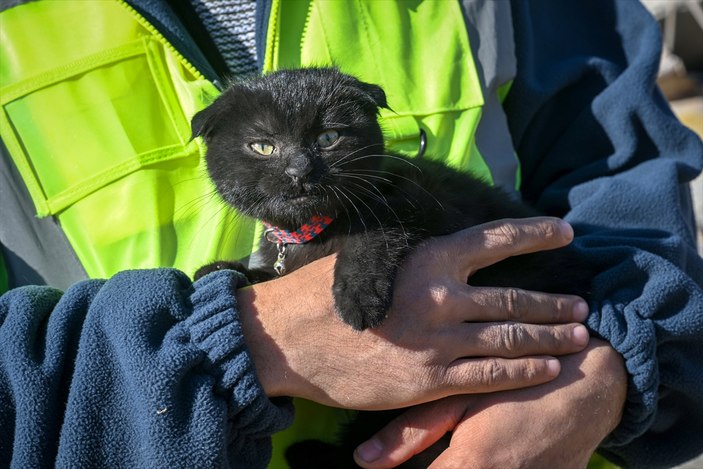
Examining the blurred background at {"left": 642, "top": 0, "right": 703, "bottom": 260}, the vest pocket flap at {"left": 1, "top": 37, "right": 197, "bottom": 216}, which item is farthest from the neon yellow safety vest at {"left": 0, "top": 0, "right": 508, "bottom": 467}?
the blurred background at {"left": 642, "top": 0, "right": 703, "bottom": 260}

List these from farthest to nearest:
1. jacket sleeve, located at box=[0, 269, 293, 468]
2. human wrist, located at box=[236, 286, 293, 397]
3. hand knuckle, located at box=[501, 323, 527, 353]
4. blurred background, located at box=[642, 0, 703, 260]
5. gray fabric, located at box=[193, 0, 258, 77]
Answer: blurred background, located at box=[642, 0, 703, 260] → gray fabric, located at box=[193, 0, 258, 77] → hand knuckle, located at box=[501, 323, 527, 353] → human wrist, located at box=[236, 286, 293, 397] → jacket sleeve, located at box=[0, 269, 293, 468]

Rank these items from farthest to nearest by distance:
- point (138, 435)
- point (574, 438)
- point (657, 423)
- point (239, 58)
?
point (239, 58) < point (657, 423) < point (574, 438) < point (138, 435)

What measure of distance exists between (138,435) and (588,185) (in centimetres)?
143

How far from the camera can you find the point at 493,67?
6.20 feet

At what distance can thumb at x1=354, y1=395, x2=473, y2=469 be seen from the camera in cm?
147

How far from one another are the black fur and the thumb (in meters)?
0.12

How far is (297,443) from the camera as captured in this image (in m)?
1.64

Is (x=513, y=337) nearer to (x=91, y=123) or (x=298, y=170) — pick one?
(x=298, y=170)

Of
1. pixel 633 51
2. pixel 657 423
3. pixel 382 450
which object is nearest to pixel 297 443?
pixel 382 450

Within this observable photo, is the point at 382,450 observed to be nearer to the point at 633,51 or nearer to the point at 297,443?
the point at 297,443

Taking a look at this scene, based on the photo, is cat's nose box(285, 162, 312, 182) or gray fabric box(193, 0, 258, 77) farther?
gray fabric box(193, 0, 258, 77)

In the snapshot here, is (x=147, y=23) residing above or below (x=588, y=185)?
above

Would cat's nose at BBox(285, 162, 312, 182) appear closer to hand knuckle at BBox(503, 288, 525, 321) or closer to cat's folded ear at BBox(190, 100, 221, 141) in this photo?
cat's folded ear at BBox(190, 100, 221, 141)

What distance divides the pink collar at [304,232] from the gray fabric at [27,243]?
488 mm
